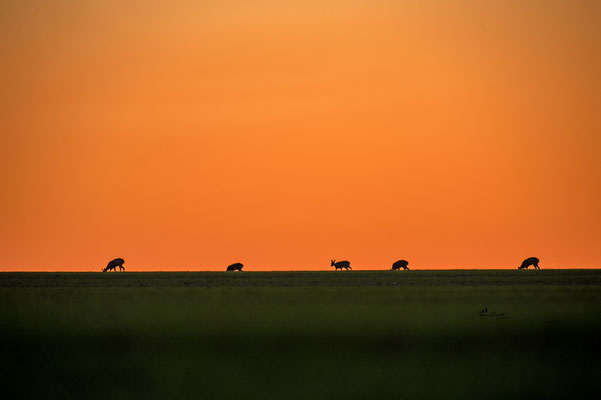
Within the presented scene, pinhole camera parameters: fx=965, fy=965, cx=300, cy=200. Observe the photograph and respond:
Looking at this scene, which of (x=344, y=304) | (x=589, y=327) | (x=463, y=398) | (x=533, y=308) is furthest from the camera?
(x=344, y=304)

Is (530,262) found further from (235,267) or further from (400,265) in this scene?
(235,267)

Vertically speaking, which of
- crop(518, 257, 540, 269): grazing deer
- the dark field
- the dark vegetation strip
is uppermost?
crop(518, 257, 540, 269): grazing deer

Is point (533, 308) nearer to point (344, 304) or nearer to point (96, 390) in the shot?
point (344, 304)

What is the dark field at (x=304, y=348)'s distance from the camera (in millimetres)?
16984

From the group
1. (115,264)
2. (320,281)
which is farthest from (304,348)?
(115,264)

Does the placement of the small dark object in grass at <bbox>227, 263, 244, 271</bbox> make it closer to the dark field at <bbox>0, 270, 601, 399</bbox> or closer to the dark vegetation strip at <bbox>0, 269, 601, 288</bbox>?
the dark vegetation strip at <bbox>0, 269, 601, 288</bbox>

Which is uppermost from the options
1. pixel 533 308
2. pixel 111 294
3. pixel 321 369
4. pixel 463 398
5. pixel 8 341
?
pixel 111 294

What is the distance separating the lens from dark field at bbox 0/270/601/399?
17.0m

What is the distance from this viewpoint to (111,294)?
3644 cm

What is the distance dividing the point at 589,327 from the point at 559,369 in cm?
552

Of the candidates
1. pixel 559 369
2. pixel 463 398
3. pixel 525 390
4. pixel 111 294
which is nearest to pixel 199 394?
pixel 463 398

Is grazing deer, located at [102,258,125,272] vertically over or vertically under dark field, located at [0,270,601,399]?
over

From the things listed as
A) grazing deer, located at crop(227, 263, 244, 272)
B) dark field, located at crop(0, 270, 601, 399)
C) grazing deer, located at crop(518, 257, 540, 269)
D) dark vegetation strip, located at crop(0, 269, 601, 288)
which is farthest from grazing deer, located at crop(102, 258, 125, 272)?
dark field, located at crop(0, 270, 601, 399)

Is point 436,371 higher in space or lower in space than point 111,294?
lower
